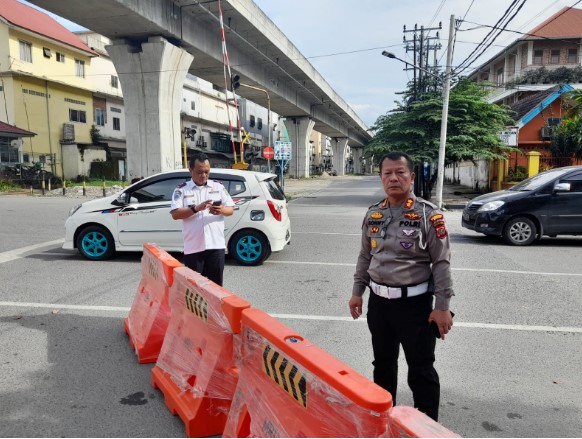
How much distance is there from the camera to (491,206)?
9500 mm

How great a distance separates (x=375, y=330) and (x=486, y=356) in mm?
1871

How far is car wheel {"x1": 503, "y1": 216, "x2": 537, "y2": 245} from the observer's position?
369 inches

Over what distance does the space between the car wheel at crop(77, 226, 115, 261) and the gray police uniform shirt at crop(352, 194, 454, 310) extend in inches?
247

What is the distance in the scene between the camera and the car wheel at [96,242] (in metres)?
7.78

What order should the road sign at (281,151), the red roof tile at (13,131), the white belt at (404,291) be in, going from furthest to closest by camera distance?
the red roof tile at (13,131)
the road sign at (281,151)
the white belt at (404,291)

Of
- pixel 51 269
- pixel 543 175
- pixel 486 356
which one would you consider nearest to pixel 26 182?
pixel 51 269

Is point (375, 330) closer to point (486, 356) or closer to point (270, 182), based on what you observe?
point (486, 356)

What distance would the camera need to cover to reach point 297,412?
6.34ft

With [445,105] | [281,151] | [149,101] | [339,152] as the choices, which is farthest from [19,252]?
[339,152]

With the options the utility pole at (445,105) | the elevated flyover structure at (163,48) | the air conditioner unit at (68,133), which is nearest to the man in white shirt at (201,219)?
the elevated flyover structure at (163,48)

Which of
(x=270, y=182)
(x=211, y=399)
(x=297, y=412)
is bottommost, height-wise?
(x=211, y=399)

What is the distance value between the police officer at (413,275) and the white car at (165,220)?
4974mm

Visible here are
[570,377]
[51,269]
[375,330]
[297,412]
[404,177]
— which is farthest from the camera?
[51,269]

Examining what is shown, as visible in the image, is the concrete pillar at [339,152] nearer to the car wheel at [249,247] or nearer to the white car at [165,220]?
the white car at [165,220]
